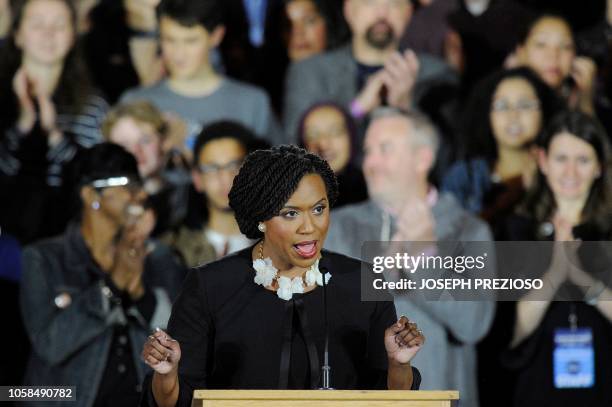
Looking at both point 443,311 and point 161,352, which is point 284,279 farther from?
point 443,311

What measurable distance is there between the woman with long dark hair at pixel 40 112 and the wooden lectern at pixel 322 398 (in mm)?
2849

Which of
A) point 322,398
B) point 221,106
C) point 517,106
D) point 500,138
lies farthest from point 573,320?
point 322,398

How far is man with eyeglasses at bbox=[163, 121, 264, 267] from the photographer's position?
537 centimetres

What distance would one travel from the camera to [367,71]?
5.96 meters

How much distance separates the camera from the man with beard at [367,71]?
5.89 meters

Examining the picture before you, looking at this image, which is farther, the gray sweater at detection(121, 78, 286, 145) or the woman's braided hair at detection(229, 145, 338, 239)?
the gray sweater at detection(121, 78, 286, 145)

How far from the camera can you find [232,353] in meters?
3.29

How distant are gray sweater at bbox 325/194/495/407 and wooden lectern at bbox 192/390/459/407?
2.00 m

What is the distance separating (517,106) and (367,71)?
2.30 feet

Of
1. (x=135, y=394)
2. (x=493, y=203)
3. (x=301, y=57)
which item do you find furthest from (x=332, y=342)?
(x=301, y=57)

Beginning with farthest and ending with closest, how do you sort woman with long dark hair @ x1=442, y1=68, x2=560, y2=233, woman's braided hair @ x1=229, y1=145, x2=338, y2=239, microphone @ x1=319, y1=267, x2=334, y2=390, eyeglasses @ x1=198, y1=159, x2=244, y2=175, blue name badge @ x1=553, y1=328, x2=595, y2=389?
1. woman with long dark hair @ x1=442, y1=68, x2=560, y2=233
2. eyeglasses @ x1=198, y1=159, x2=244, y2=175
3. blue name badge @ x1=553, y1=328, x2=595, y2=389
4. woman's braided hair @ x1=229, y1=145, x2=338, y2=239
5. microphone @ x1=319, y1=267, x2=334, y2=390

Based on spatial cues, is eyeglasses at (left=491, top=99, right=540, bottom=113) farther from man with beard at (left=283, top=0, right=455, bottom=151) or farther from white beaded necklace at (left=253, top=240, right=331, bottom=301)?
white beaded necklace at (left=253, top=240, right=331, bottom=301)

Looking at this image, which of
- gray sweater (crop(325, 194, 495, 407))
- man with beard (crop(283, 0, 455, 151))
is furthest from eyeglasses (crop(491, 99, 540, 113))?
gray sweater (crop(325, 194, 495, 407))

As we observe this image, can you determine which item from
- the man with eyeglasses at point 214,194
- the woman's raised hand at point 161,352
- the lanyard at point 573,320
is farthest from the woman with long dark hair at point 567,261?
the woman's raised hand at point 161,352
